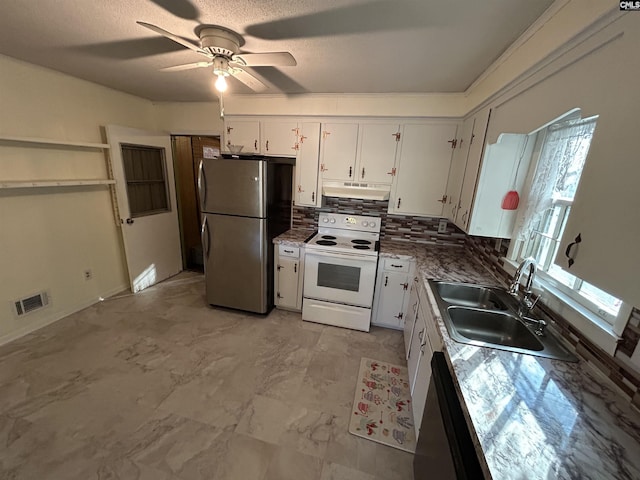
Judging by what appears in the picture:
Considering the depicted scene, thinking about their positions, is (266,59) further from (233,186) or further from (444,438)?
(444,438)

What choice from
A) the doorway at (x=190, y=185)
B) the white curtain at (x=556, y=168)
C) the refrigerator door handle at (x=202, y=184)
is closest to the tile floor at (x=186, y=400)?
the refrigerator door handle at (x=202, y=184)

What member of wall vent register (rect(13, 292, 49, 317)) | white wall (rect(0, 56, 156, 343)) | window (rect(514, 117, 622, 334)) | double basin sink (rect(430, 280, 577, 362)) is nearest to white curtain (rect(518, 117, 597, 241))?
window (rect(514, 117, 622, 334))

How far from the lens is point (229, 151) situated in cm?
305

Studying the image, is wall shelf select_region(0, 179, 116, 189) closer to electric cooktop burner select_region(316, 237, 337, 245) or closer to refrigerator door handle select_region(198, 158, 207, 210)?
refrigerator door handle select_region(198, 158, 207, 210)

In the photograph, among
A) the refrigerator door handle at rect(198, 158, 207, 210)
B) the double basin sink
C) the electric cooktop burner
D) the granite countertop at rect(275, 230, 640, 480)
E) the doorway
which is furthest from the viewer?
the doorway

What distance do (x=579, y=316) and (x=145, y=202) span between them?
4191 mm

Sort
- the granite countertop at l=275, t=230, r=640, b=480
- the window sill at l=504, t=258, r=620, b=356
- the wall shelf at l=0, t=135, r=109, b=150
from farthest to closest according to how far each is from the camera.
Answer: the wall shelf at l=0, t=135, r=109, b=150 < the window sill at l=504, t=258, r=620, b=356 < the granite countertop at l=275, t=230, r=640, b=480

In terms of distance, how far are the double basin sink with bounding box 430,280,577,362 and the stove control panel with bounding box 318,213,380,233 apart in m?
1.25

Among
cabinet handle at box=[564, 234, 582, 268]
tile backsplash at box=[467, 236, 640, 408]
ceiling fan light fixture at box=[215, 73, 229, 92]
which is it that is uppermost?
ceiling fan light fixture at box=[215, 73, 229, 92]

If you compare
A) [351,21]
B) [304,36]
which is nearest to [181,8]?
[304,36]

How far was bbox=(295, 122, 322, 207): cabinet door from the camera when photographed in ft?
9.18

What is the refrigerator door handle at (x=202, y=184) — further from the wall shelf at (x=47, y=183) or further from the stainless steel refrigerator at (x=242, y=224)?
the wall shelf at (x=47, y=183)

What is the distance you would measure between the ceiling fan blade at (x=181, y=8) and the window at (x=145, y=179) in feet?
7.28

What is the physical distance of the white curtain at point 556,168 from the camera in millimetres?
1294
